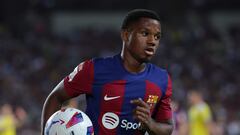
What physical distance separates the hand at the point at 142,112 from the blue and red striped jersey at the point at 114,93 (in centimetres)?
22

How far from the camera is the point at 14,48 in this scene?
2122cm

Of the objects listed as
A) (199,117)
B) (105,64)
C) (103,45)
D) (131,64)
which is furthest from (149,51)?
(103,45)

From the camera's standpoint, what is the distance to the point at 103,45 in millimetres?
22406

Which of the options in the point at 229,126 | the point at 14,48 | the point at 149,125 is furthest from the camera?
the point at 14,48

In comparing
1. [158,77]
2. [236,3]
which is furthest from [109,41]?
[158,77]

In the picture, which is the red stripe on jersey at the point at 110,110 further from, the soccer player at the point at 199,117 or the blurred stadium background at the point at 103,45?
the blurred stadium background at the point at 103,45

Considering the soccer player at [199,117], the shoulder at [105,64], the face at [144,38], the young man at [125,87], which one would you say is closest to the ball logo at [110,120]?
the young man at [125,87]

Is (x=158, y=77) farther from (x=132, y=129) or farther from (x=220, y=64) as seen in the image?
(x=220, y=64)

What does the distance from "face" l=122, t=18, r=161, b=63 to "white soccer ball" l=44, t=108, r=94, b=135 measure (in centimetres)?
55

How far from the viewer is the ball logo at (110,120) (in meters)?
4.78

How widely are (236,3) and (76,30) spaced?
592 centimetres

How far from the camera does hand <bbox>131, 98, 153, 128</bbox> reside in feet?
14.7

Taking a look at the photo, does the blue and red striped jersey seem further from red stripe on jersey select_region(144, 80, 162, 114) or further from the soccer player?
the soccer player

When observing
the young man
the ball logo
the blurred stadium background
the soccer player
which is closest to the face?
the young man
